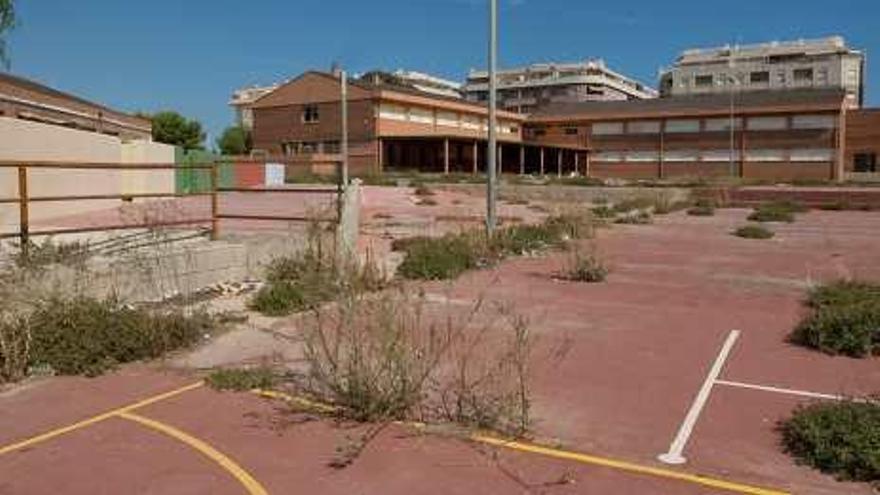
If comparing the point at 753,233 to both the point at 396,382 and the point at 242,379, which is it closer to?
the point at 242,379

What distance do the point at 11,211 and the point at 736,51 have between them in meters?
153

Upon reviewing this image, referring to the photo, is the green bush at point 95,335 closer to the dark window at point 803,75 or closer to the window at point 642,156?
the window at point 642,156

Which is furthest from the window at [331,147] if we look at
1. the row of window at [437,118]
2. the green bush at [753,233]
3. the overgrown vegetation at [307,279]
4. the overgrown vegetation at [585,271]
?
the overgrown vegetation at [307,279]

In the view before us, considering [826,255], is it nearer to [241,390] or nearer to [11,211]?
[241,390]

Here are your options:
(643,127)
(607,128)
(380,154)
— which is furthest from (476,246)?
(607,128)

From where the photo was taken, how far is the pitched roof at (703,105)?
7919 centimetres

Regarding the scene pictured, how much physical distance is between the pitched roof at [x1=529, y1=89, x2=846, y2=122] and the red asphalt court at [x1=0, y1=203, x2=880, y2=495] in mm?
71581

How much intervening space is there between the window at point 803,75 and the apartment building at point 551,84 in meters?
24.2

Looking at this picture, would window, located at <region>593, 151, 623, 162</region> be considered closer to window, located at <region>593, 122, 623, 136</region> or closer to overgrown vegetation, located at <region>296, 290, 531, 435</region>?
window, located at <region>593, 122, 623, 136</region>

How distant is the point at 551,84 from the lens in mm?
163375

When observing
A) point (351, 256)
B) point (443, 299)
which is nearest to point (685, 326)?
point (443, 299)

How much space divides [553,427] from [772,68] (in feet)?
507

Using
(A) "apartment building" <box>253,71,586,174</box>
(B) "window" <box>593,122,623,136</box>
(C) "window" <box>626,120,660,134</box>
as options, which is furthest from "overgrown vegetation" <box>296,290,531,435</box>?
(B) "window" <box>593,122,623,136</box>

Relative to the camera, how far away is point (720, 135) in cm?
8238
